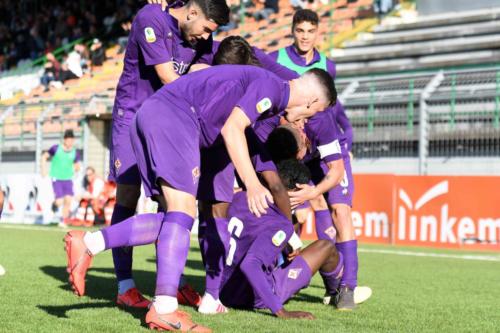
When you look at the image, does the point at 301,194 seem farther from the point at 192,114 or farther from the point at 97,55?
the point at 97,55

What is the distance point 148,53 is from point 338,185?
198cm

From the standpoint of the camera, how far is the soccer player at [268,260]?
5688mm

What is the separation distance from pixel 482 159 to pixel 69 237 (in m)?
12.0

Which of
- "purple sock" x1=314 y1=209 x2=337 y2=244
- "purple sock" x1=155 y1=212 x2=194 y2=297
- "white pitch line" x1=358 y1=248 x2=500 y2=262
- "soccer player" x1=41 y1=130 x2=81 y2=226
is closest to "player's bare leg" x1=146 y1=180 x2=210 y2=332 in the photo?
"purple sock" x1=155 y1=212 x2=194 y2=297

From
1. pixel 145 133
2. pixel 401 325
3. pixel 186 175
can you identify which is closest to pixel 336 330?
pixel 401 325

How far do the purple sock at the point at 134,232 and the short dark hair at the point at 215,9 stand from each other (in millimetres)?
1268

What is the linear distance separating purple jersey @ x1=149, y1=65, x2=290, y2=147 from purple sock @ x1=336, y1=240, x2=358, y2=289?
6.06 ft

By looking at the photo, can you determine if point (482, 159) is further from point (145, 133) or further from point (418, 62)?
point (145, 133)

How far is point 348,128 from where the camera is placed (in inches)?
326

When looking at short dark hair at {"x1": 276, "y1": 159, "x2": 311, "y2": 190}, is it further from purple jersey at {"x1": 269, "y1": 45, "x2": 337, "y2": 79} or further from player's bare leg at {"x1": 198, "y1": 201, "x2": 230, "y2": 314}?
purple jersey at {"x1": 269, "y1": 45, "x2": 337, "y2": 79}

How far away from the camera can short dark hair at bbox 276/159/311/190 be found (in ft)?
20.7

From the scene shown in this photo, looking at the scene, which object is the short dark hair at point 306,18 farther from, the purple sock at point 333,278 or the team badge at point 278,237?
the team badge at point 278,237

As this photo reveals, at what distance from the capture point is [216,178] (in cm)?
604

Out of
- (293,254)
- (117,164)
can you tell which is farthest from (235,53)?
(293,254)
